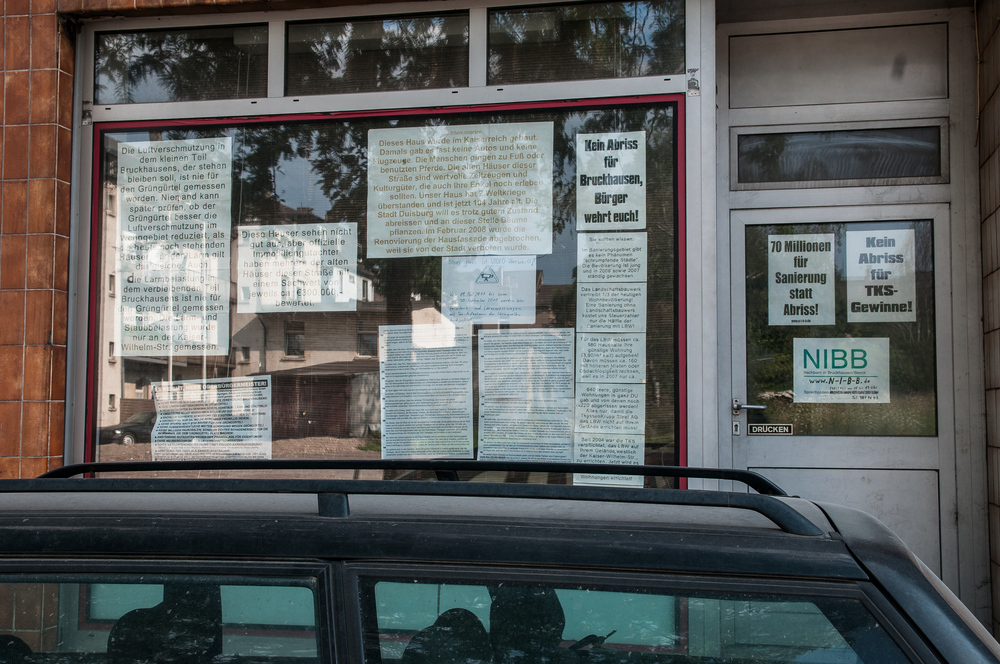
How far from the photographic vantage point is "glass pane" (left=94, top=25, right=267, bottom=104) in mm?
3959

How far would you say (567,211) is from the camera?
366 cm

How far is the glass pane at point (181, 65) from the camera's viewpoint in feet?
→ 13.0

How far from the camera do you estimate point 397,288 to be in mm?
3777

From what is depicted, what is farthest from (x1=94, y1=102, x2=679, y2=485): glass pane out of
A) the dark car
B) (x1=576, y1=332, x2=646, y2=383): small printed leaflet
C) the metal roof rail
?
the dark car

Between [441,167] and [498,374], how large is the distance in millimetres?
1159


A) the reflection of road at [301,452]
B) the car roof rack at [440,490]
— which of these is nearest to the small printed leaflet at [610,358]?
the reflection of road at [301,452]

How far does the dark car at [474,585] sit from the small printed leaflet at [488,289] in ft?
7.60

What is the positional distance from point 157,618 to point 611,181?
2952 mm

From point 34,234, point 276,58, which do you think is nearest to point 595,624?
point 276,58

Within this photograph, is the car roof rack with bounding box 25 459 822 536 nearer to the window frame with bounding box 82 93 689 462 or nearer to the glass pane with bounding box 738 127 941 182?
the window frame with bounding box 82 93 689 462

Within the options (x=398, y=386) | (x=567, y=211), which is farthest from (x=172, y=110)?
(x=567, y=211)

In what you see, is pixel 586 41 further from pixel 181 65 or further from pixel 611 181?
pixel 181 65

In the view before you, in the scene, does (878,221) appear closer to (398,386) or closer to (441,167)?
(441,167)

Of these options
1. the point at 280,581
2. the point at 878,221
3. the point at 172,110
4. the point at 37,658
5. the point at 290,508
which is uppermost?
the point at 172,110
